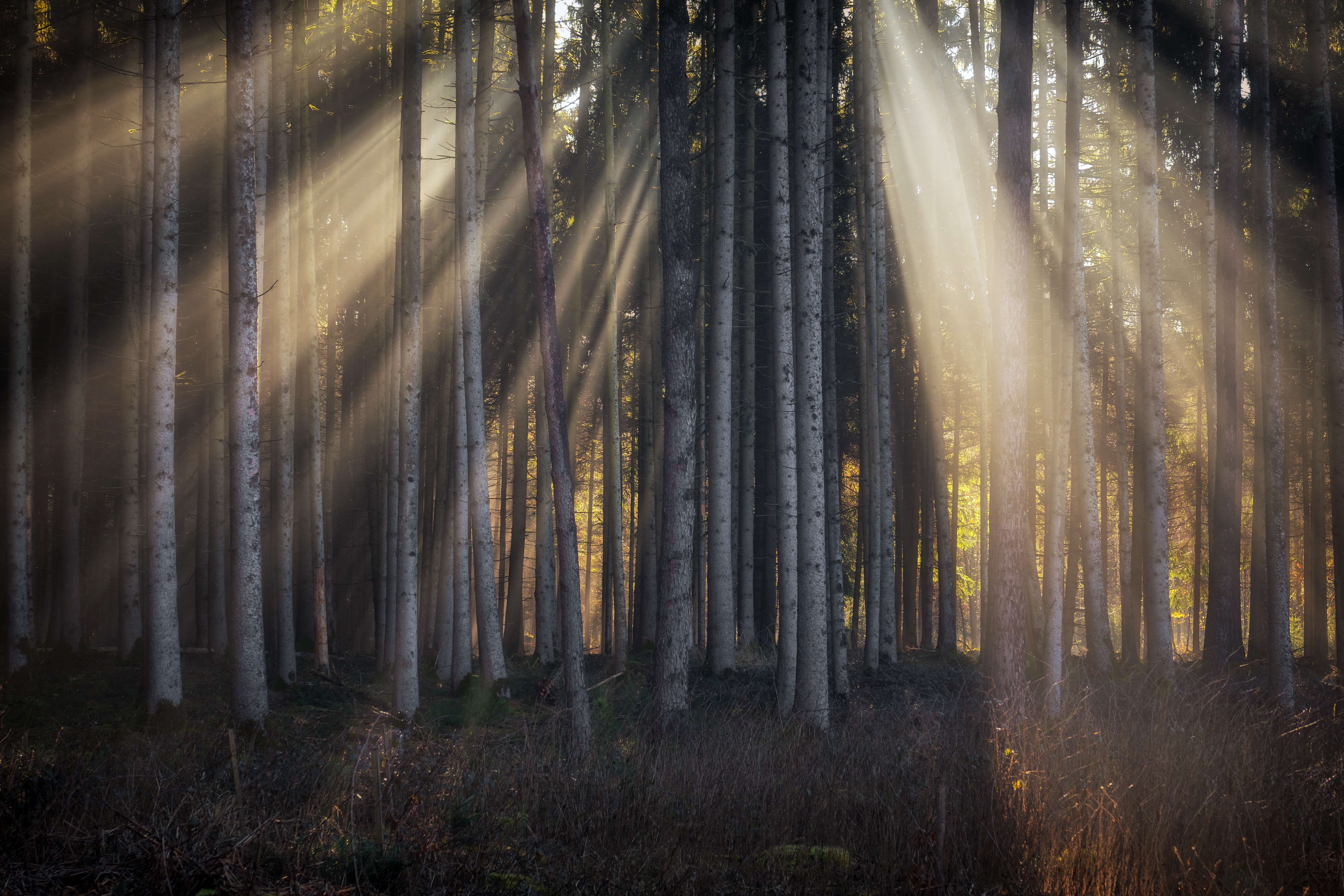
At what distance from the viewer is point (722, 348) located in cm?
1173

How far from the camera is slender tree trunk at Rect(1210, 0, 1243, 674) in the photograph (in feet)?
36.9

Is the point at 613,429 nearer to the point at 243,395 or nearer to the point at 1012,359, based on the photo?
the point at 243,395

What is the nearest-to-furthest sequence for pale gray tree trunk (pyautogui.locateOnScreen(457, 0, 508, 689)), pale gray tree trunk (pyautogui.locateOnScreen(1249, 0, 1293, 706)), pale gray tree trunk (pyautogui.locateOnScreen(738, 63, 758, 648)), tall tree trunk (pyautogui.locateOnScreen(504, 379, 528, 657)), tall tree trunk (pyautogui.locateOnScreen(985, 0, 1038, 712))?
1. tall tree trunk (pyautogui.locateOnScreen(985, 0, 1038, 712))
2. pale gray tree trunk (pyautogui.locateOnScreen(1249, 0, 1293, 706))
3. pale gray tree trunk (pyautogui.locateOnScreen(457, 0, 508, 689))
4. pale gray tree trunk (pyautogui.locateOnScreen(738, 63, 758, 648))
5. tall tree trunk (pyautogui.locateOnScreen(504, 379, 528, 657))

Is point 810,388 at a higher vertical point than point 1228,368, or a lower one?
lower

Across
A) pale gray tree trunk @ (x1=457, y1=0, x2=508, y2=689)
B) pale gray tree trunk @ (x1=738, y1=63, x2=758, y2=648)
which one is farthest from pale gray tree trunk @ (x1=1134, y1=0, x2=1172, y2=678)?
pale gray tree trunk @ (x1=457, y1=0, x2=508, y2=689)

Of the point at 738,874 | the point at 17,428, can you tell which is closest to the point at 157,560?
the point at 17,428

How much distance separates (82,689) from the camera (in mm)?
10430

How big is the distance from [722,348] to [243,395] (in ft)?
21.7

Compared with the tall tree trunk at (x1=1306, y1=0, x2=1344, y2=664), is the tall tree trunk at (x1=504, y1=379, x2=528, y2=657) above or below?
below

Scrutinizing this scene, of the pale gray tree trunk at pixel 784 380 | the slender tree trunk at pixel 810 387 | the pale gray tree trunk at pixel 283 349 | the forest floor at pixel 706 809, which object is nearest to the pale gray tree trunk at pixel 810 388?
the slender tree trunk at pixel 810 387

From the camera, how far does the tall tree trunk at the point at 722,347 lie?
1141 cm

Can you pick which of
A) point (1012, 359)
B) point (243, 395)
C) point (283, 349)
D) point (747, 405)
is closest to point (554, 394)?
point (243, 395)

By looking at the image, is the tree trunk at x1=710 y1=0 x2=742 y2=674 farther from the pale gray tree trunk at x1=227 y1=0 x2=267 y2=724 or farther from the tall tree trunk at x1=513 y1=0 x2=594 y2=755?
the pale gray tree trunk at x1=227 y1=0 x2=267 y2=724

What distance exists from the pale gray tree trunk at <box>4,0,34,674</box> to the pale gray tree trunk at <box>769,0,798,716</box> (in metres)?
9.24
